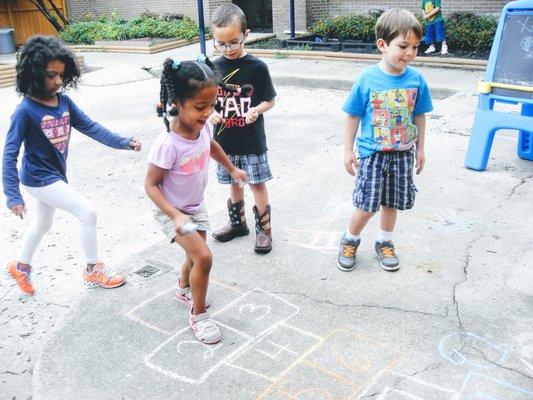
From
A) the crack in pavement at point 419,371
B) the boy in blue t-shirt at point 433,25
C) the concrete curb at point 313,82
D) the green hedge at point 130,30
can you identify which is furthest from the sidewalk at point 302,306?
the green hedge at point 130,30

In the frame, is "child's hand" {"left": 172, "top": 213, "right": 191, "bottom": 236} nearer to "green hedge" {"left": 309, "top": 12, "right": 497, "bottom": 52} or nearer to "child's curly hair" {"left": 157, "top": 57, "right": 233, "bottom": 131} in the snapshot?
"child's curly hair" {"left": 157, "top": 57, "right": 233, "bottom": 131}

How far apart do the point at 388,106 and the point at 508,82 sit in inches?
90.2

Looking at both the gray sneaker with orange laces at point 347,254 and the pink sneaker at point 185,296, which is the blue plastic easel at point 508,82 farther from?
the pink sneaker at point 185,296

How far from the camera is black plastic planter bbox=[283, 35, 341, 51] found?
11586 mm

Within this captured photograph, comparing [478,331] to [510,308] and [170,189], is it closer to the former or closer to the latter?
[510,308]

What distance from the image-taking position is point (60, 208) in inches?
125

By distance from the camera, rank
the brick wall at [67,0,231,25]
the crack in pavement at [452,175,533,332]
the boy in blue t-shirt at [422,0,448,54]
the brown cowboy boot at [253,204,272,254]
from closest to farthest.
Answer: the crack in pavement at [452,175,533,332] → the brown cowboy boot at [253,204,272,254] → the boy in blue t-shirt at [422,0,448,54] → the brick wall at [67,0,231,25]

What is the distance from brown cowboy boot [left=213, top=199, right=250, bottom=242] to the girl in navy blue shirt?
85cm

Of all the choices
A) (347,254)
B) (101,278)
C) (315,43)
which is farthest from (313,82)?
(101,278)

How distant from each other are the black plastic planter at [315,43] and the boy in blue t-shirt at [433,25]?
181cm

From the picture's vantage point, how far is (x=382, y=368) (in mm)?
2562

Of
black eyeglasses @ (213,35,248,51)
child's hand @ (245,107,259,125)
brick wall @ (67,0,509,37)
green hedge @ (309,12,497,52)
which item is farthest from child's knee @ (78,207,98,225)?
brick wall @ (67,0,509,37)

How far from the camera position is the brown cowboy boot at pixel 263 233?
3.71m

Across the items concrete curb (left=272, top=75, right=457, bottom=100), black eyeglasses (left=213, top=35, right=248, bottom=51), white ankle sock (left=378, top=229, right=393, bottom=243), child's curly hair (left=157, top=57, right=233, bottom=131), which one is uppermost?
black eyeglasses (left=213, top=35, right=248, bottom=51)
